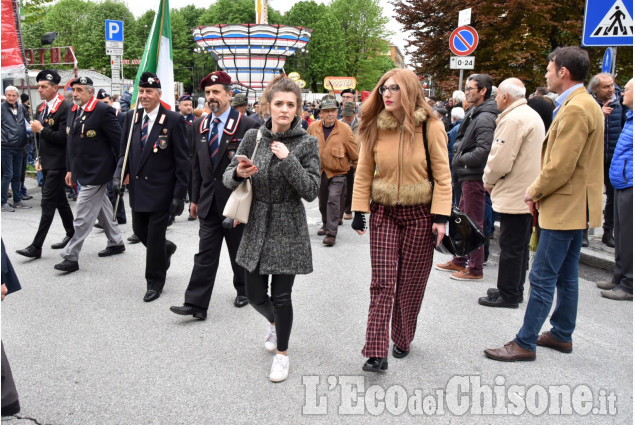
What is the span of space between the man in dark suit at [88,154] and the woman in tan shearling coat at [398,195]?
375 centimetres

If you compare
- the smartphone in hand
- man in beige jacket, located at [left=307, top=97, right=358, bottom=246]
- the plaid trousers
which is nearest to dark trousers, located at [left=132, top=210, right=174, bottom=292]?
the smartphone in hand

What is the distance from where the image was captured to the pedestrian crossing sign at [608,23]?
6.09 m

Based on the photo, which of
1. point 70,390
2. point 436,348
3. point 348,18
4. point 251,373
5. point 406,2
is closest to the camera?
point 70,390

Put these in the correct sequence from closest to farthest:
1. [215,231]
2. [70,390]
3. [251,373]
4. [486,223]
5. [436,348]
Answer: [70,390] < [251,373] < [436,348] < [215,231] < [486,223]

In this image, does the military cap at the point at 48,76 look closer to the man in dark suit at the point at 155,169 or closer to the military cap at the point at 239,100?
the man in dark suit at the point at 155,169

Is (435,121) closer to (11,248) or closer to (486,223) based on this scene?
(486,223)

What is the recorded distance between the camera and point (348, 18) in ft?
216

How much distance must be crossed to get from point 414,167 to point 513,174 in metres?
1.56

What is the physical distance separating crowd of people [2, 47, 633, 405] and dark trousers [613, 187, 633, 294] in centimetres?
2

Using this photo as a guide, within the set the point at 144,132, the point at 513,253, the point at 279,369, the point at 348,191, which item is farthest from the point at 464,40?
the point at 279,369

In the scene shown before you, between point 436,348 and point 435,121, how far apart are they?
175 centimetres

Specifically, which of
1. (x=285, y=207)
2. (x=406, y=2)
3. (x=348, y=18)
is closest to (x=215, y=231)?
(x=285, y=207)

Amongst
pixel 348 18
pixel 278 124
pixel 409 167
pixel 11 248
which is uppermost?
pixel 348 18

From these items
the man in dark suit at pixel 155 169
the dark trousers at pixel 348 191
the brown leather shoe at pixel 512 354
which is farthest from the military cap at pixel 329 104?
the brown leather shoe at pixel 512 354
